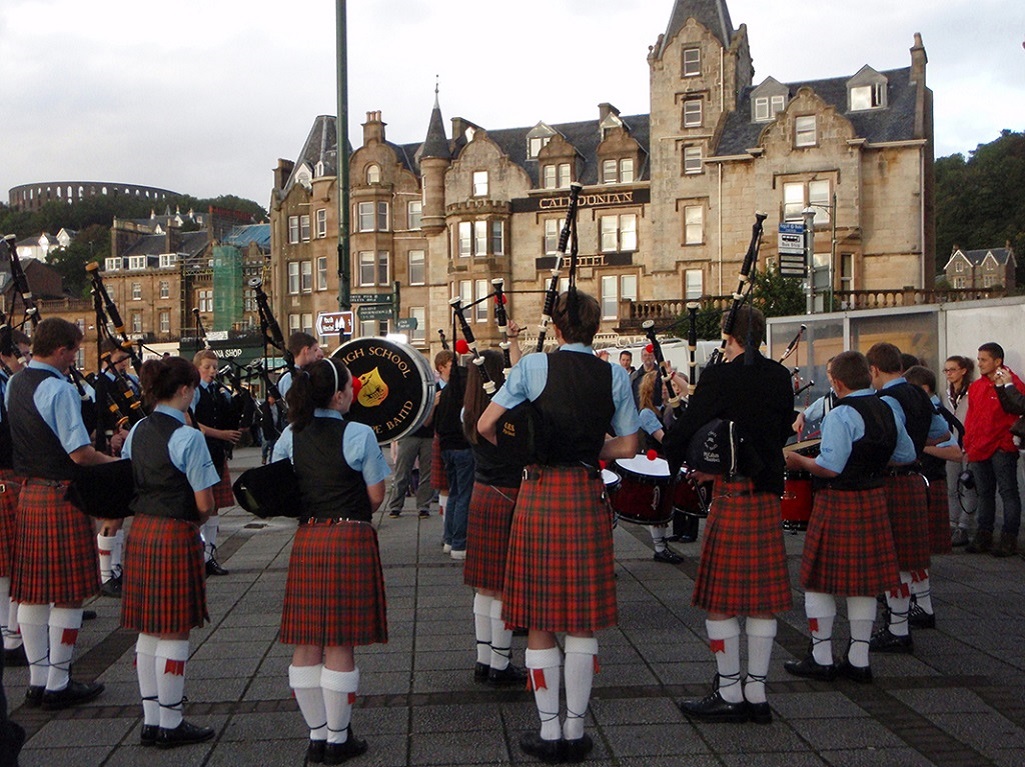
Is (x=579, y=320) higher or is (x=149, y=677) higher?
(x=579, y=320)

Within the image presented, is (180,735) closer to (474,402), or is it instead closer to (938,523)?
(474,402)

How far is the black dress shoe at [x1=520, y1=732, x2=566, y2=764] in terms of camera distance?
14.0 feet

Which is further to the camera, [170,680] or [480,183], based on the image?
[480,183]

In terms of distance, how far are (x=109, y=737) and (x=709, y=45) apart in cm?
4030

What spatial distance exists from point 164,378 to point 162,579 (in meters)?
0.88

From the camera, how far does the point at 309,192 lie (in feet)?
174

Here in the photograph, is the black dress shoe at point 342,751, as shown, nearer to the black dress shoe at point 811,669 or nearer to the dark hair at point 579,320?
the dark hair at point 579,320

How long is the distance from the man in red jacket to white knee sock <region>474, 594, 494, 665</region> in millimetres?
5465

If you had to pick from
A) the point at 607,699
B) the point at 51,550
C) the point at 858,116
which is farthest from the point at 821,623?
the point at 858,116

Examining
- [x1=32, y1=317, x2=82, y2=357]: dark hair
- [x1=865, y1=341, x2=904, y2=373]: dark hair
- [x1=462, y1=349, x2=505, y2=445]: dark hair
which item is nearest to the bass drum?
[x1=462, y1=349, x2=505, y2=445]: dark hair

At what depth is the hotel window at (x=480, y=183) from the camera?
46.0m

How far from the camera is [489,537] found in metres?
5.61

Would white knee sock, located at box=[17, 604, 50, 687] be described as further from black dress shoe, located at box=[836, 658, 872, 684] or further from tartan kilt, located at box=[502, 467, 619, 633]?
black dress shoe, located at box=[836, 658, 872, 684]

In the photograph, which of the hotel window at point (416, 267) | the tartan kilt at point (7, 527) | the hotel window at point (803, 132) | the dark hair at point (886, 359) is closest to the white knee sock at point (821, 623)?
the dark hair at point (886, 359)
